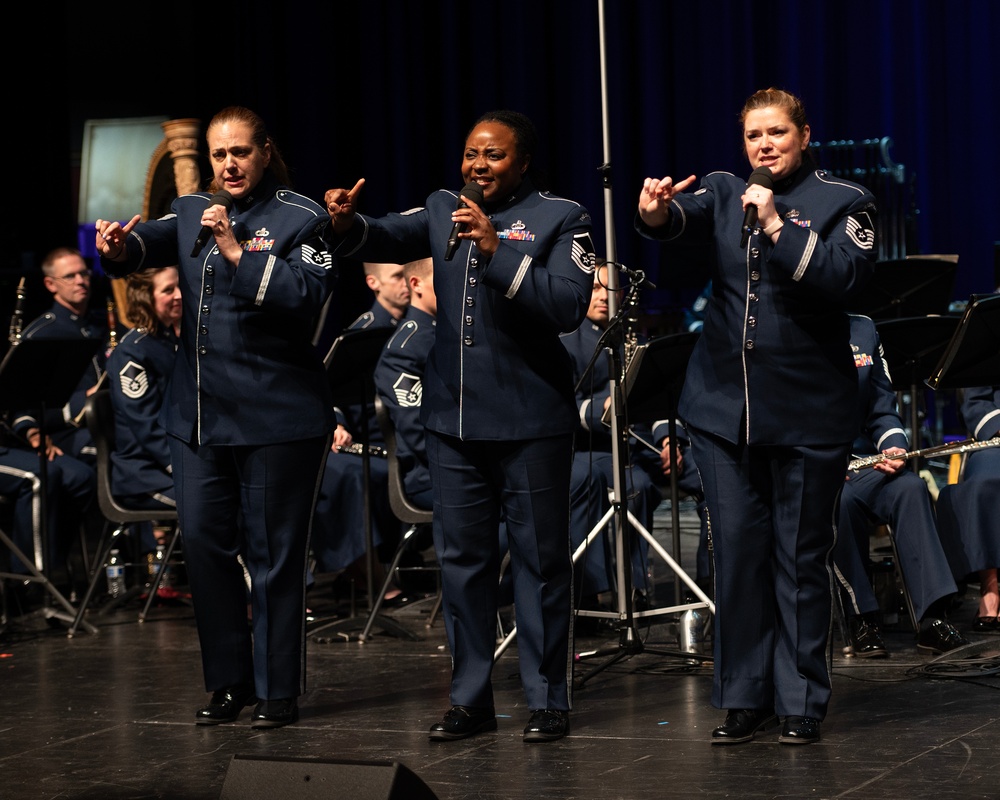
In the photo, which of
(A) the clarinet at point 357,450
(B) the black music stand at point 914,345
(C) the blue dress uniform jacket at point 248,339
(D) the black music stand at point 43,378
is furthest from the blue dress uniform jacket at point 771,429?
(D) the black music stand at point 43,378

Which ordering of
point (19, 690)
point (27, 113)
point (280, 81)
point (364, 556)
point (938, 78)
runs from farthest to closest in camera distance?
point (280, 81)
point (938, 78)
point (27, 113)
point (364, 556)
point (19, 690)

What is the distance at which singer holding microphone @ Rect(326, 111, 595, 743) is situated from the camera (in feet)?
12.2

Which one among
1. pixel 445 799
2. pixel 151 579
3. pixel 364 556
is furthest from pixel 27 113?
pixel 445 799

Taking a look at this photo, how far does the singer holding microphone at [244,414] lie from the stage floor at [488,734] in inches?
9.9

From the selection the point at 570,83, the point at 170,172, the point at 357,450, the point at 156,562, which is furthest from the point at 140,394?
the point at 570,83

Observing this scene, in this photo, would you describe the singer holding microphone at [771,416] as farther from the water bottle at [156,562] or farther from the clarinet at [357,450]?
the water bottle at [156,562]

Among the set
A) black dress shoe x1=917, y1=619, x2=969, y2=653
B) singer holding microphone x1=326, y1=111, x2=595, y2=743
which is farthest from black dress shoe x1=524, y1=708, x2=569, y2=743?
black dress shoe x1=917, y1=619, x2=969, y2=653

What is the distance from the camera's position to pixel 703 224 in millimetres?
3713

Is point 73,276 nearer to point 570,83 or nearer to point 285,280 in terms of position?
point 285,280

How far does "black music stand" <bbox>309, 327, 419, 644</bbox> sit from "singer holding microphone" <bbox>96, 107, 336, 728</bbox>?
1225mm

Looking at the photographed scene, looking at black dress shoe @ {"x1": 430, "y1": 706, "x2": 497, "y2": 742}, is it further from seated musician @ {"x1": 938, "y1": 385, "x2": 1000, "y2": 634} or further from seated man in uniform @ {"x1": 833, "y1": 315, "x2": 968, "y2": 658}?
seated musician @ {"x1": 938, "y1": 385, "x2": 1000, "y2": 634}

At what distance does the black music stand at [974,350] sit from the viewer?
438cm

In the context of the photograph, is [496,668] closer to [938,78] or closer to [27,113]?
[27,113]

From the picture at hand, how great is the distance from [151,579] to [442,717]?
289 centimetres
